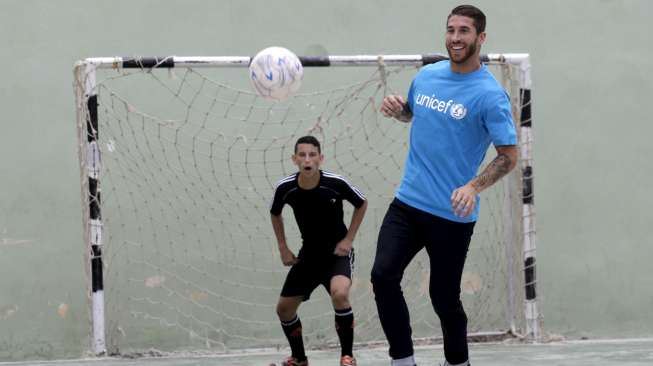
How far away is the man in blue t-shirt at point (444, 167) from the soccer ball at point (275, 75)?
46.6 inches

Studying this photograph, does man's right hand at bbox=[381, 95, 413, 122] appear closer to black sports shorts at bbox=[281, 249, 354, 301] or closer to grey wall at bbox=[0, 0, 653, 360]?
black sports shorts at bbox=[281, 249, 354, 301]

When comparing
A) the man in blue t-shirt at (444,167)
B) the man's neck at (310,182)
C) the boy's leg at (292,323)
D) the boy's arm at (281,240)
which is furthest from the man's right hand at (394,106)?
the boy's leg at (292,323)

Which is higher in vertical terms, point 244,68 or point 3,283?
point 244,68

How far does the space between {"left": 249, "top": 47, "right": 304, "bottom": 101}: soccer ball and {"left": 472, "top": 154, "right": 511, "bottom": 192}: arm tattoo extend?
171cm

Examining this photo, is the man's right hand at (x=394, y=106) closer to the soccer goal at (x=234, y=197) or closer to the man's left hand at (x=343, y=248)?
the man's left hand at (x=343, y=248)

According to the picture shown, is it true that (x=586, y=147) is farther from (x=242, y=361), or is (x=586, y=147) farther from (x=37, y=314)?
(x=37, y=314)

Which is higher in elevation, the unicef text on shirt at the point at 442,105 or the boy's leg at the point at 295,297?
the unicef text on shirt at the point at 442,105

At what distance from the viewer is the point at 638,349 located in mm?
7547

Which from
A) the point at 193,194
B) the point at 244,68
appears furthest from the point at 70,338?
the point at 244,68

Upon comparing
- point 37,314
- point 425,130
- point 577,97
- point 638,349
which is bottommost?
point 638,349

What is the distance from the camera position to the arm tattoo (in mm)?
5164

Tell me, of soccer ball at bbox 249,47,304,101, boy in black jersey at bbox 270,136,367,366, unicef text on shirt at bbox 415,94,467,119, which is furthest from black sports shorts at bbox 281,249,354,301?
unicef text on shirt at bbox 415,94,467,119

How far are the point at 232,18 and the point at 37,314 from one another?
103 inches

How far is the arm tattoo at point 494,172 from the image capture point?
5.16 m
